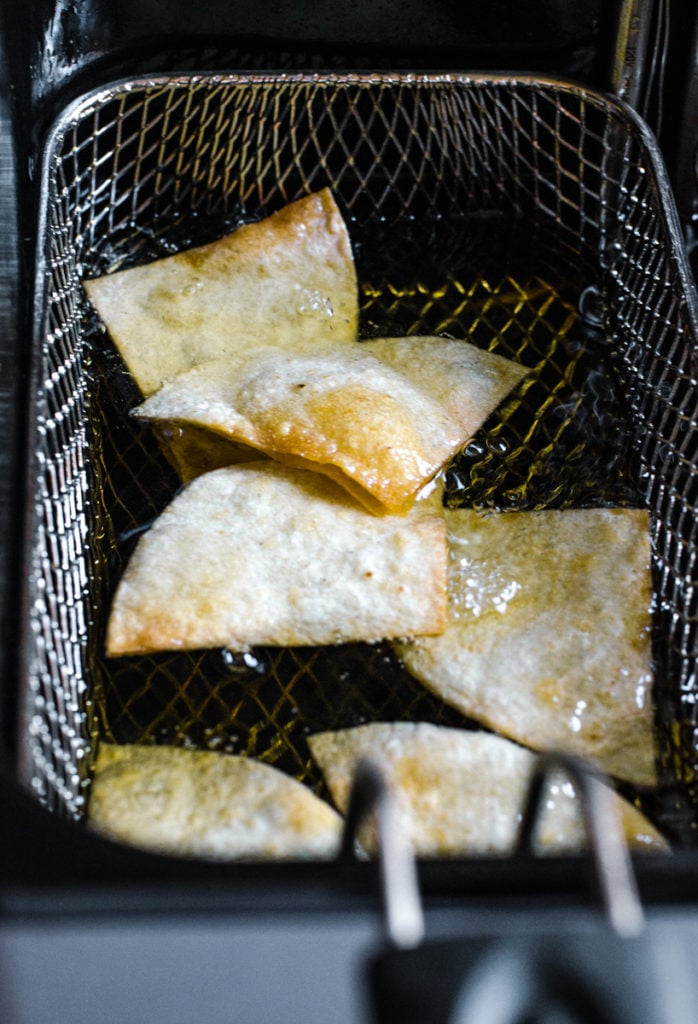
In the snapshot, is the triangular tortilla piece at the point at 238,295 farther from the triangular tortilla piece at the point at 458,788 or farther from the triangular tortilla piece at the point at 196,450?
the triangular tortilla piece at the point at 458,788

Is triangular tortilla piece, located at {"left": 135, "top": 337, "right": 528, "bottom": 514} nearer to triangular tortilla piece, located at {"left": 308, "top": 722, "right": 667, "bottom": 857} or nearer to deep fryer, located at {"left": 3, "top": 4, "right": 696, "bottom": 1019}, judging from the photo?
deep fryer, located at {"left": 3, "top": 4, "right": 696, "bottom": 1019}

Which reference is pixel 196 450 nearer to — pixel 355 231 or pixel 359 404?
pixel 359 404

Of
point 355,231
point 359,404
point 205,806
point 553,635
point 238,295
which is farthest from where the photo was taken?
point 355,231

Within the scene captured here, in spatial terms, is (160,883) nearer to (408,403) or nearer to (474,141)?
(408,403)

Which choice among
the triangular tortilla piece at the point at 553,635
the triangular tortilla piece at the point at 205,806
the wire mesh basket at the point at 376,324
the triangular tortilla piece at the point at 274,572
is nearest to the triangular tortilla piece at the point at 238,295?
the wire mesh basket at the point at 376,324

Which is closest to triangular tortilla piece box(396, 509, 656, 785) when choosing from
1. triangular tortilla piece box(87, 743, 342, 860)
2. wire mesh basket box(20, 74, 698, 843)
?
wire mesh basket box(20, 74, 698, 843)

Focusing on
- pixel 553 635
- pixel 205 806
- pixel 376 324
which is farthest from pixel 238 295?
pixel 205 806
